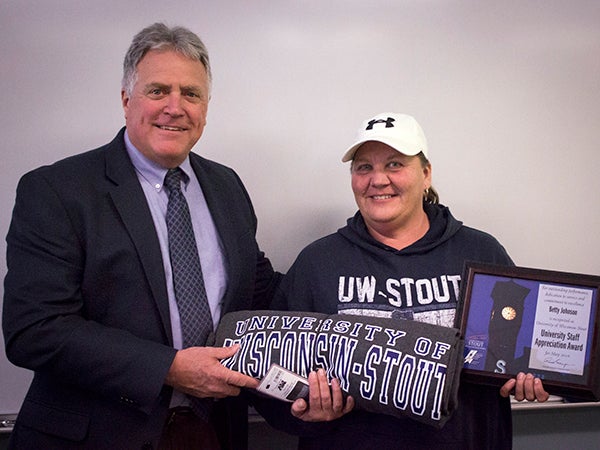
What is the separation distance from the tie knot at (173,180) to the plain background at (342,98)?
34 cm

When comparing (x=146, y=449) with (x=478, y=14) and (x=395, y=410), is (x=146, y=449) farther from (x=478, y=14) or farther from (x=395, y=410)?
(x=478, y=14)

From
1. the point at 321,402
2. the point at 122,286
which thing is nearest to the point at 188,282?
the point at 122,286

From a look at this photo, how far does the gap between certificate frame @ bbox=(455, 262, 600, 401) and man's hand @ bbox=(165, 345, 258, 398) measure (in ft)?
1.63

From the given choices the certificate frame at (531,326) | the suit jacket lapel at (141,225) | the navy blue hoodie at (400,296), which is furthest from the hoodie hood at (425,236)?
the suit jacket lapel at (141,225)

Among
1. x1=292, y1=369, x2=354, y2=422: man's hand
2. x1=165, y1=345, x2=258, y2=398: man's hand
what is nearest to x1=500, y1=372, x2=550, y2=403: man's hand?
x1=292, y1=369, x2=354, y2=422: man's hand

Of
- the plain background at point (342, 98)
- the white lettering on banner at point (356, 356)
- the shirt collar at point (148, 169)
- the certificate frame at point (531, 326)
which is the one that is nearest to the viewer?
the white lettering on banner at point (356, 356)

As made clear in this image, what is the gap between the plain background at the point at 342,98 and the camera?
1662 mm

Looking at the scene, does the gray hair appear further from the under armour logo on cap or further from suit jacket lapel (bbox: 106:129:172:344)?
the under armour logo on cap

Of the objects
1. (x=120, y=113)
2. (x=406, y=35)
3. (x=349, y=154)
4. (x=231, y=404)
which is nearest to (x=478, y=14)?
(x=406, y=35)

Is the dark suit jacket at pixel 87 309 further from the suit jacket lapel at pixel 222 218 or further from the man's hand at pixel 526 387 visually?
the man's hand at pixel 526 387

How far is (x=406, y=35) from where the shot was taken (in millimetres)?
1915

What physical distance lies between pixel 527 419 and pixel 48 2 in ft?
6.40

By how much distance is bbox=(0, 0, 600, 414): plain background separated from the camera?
166 cm

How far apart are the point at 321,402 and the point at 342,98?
977 millimetres
